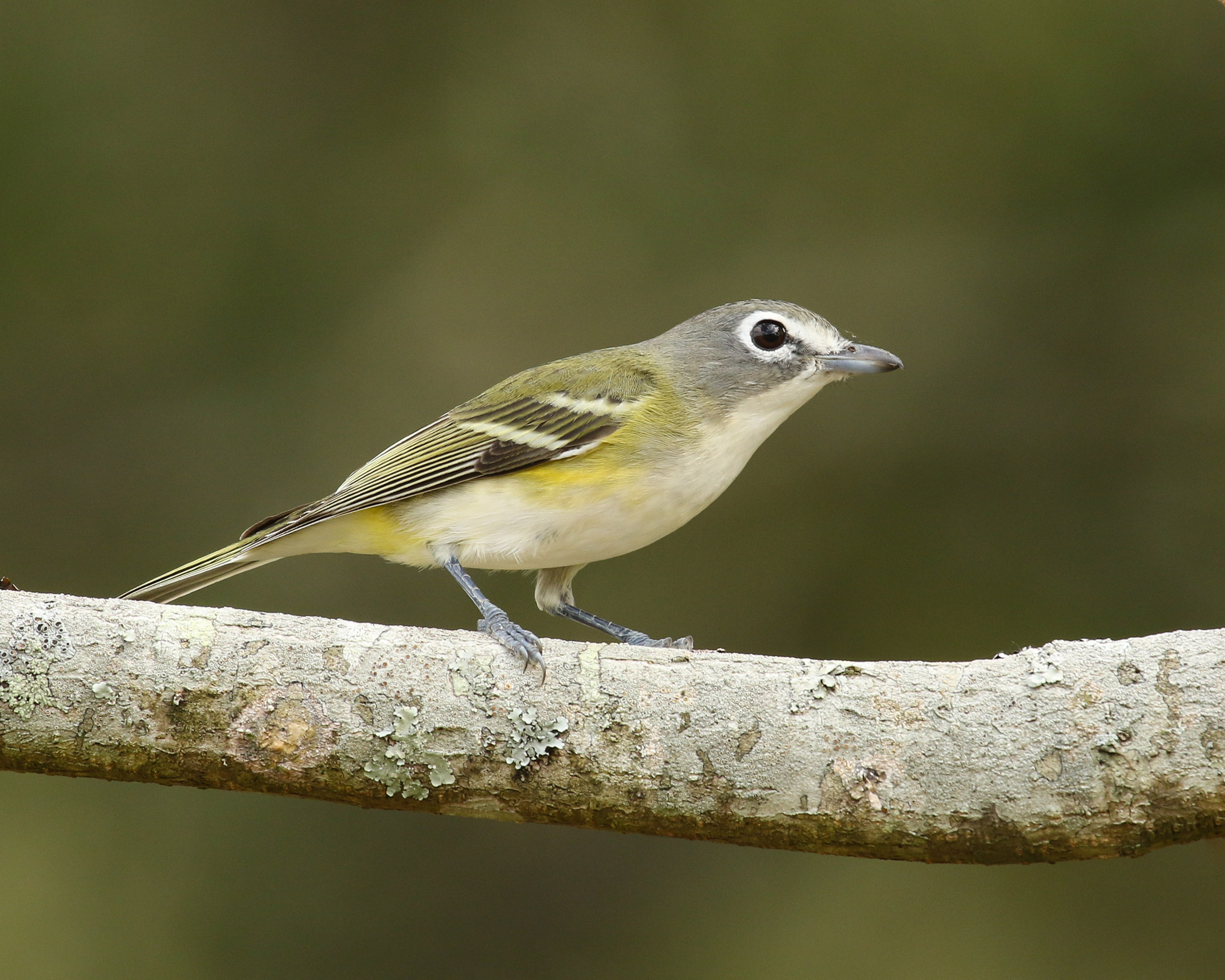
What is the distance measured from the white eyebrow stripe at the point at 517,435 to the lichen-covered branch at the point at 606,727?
1.14m

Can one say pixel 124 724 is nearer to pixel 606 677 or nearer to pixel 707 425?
pixel 606 677

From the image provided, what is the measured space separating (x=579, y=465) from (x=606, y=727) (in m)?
1.19

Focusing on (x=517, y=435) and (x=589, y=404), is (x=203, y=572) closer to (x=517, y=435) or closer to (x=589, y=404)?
(x=517, y=435)

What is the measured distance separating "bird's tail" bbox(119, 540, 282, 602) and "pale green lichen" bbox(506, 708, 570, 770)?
1476 mm

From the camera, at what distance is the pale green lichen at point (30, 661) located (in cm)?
250

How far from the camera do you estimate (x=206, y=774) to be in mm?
2539

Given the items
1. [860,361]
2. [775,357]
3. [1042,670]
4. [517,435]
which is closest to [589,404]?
[517,435]

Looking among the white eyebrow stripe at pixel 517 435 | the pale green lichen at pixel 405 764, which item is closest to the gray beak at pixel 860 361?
the white eyebrow stripe at pixel 517 435

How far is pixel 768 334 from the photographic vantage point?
12.8 ft

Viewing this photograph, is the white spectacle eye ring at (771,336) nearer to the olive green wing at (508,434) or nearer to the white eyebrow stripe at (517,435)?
the olive green wing at (508,434)

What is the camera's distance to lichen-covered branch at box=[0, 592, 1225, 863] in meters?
2.41

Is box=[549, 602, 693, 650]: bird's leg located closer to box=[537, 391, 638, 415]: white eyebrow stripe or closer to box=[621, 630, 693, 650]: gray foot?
box=[621, 630, 693, 650]: gray foot

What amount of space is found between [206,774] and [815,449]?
13.1 ft

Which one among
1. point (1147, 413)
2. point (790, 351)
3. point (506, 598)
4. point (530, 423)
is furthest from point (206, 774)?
point (1147, 413)
